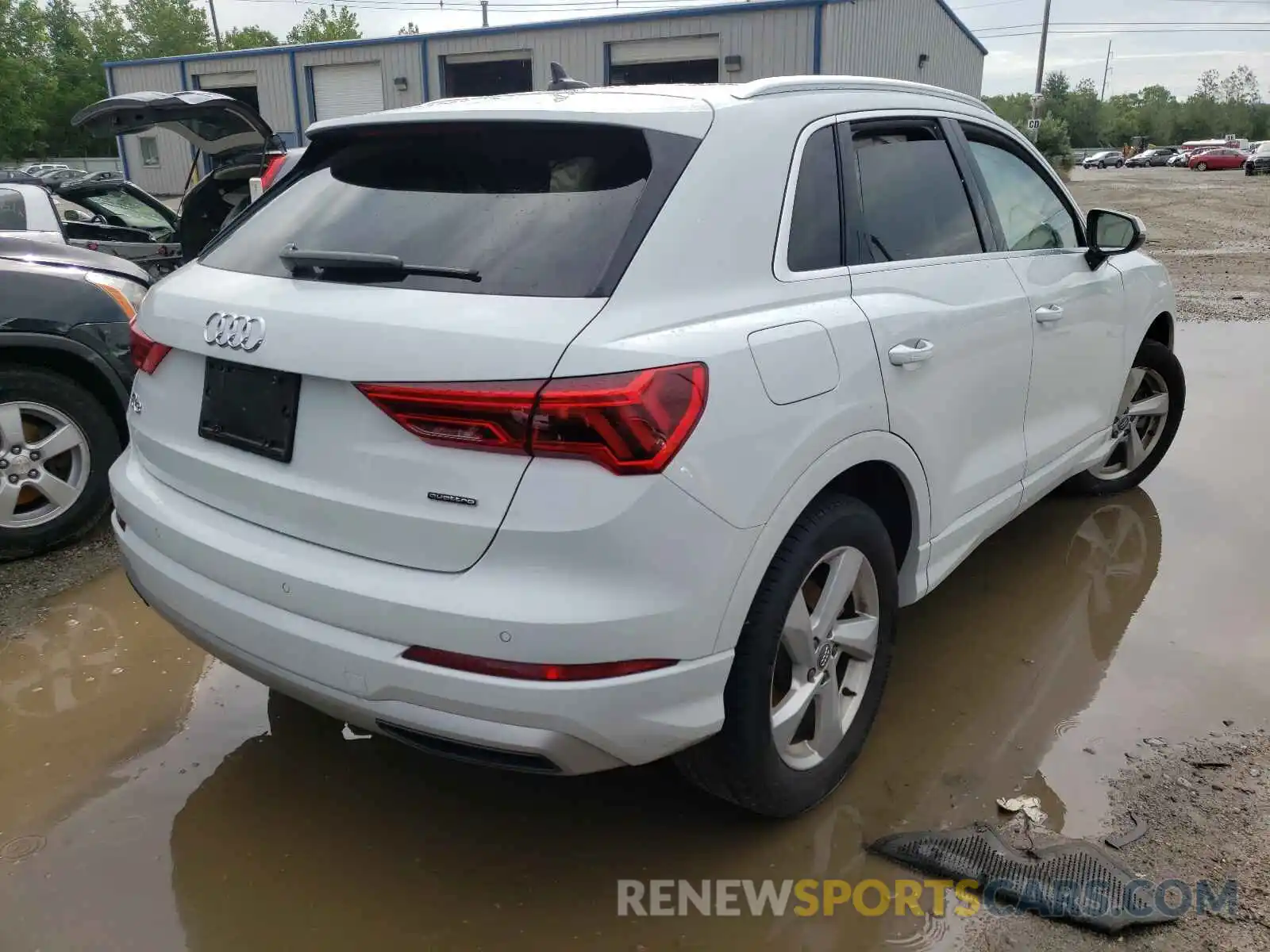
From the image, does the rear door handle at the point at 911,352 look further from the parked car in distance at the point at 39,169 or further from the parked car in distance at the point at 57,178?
the parked car in distance at the point at 39,169

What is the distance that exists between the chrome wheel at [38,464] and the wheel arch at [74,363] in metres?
0.20

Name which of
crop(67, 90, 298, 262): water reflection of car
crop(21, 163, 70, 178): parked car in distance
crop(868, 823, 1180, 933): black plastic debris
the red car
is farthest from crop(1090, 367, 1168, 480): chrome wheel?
the red car

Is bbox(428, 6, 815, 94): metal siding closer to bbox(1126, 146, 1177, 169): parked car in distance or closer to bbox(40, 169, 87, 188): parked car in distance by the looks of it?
bbox(40, 169, 87, 188): parked car in distance

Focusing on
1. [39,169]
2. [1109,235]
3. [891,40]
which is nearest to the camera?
[1109,235]

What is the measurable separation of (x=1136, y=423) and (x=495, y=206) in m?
3.86

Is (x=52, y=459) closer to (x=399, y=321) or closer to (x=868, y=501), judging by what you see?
(x=399, y=321)

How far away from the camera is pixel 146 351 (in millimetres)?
2580

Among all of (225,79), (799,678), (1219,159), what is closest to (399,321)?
(799,678)

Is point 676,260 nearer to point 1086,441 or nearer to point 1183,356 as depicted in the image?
point 1086,441

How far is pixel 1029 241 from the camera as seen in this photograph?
3.68m

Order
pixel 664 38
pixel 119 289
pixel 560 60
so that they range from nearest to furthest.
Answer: pixel 119 289, pixel 664 38, pixel 560 60

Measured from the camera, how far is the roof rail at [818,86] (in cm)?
254

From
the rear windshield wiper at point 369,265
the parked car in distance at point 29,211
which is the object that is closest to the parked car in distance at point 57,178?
the parked car in distance at point 29,211

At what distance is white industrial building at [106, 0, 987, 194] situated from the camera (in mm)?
22203
